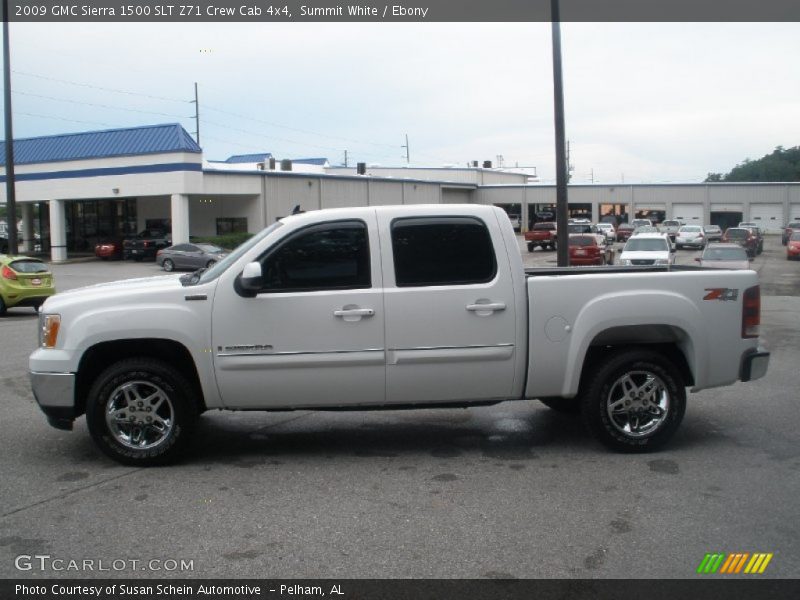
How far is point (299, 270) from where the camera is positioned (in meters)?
6.45

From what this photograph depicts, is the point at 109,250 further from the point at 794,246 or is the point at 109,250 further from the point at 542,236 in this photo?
the point at 794,246

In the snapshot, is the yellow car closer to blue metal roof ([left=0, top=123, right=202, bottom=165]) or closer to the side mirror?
the side mirror

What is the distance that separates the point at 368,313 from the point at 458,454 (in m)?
1.50

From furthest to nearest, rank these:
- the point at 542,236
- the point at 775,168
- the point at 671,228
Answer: the point at 775,168, the point at 671,228, the point at 542,236

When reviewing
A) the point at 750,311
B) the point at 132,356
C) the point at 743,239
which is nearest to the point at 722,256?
the point at 743,239

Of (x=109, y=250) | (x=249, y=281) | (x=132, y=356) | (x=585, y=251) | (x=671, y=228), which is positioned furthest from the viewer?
(x=671, y=228)

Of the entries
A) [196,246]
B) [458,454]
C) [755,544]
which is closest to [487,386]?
[458,454]

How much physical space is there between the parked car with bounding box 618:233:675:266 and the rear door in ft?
82.5

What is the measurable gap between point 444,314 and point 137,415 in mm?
2553

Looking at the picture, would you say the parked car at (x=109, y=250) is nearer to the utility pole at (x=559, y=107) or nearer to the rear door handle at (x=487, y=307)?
the utility pole at (x=559, y=107)

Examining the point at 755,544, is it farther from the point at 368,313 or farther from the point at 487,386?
the point at 368,313

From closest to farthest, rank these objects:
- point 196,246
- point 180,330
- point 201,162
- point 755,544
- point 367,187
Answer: point 755,544, point 180,330, point 196,246, point 201,162, point 367,187

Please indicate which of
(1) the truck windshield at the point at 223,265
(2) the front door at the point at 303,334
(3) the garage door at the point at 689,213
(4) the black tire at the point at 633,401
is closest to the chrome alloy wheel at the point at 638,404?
(4) the black tire at the point at 633,401

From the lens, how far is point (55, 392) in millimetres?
6375
